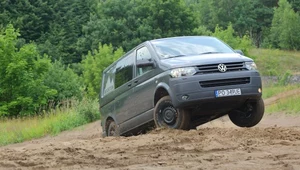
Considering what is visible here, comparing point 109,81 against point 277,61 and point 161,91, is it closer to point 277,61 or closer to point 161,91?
point 161,91

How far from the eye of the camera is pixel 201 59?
9.83 metres

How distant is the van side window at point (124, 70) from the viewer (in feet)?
37.3

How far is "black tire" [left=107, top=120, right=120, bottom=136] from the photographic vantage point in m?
11.8

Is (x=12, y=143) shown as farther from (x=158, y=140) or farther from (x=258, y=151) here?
(x=258, y=151)

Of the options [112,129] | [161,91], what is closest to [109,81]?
[112,129]

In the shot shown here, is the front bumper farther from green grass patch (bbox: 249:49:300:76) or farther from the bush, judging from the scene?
green grass patch (bbox: 249:49:300:76)

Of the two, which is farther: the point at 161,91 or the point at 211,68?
the point at 161,91

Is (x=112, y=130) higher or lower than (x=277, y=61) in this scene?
lower

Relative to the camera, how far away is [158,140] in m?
8.59

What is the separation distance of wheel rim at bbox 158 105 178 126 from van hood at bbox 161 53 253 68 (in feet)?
2.40

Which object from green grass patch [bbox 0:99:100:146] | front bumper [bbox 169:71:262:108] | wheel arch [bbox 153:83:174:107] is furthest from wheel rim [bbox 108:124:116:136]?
green grass patch [bbox 0:99:100:146]

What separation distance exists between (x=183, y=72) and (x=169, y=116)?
0.83 m

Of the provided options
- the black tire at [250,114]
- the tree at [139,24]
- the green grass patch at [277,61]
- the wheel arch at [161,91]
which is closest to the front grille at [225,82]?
the wheel arch at [161,91]

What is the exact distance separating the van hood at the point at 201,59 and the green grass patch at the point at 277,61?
4179 cm
